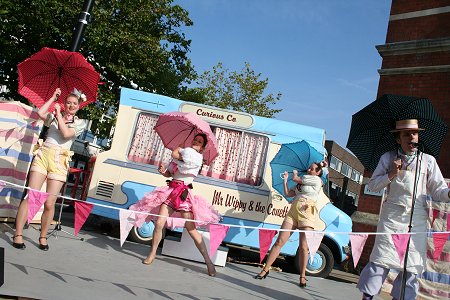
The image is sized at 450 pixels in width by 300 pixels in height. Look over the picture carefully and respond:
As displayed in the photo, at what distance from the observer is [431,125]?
442 cm

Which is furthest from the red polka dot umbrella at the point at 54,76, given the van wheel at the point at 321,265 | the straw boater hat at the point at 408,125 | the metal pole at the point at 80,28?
the van wheel at the point at 321,265

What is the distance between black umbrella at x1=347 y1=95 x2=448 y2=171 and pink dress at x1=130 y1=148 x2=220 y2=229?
215 cm

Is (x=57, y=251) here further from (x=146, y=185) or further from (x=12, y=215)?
(x=146, y=185)

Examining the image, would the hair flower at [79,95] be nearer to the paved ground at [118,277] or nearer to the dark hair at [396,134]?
the paved ground at [118,277]

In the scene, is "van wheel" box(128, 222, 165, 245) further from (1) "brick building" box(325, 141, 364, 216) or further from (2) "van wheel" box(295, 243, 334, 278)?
(1) "brick building" box(325, 141, 364, 216)

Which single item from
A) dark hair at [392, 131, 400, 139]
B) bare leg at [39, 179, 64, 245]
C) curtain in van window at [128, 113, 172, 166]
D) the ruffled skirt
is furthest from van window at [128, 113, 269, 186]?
dark hair at [392, 131, 400, 139]

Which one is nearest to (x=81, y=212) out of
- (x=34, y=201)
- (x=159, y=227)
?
(x=34, y=201)

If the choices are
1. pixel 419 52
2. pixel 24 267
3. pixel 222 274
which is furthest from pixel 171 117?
pixel 419 52

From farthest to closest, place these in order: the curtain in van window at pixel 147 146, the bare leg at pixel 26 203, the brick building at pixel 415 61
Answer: the brick building at pixel 415 61
the curtain in van window at pixel 147 146
the bare leg at pixel 26 203

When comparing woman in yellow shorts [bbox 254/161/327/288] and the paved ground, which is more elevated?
woman in yellow shorts [bbox 254/161/327/288]

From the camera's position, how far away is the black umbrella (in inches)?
173

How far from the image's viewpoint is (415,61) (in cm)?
1191

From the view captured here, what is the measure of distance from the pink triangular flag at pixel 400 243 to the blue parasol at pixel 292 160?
9.70 feet

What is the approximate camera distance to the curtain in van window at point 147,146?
7898 mm
